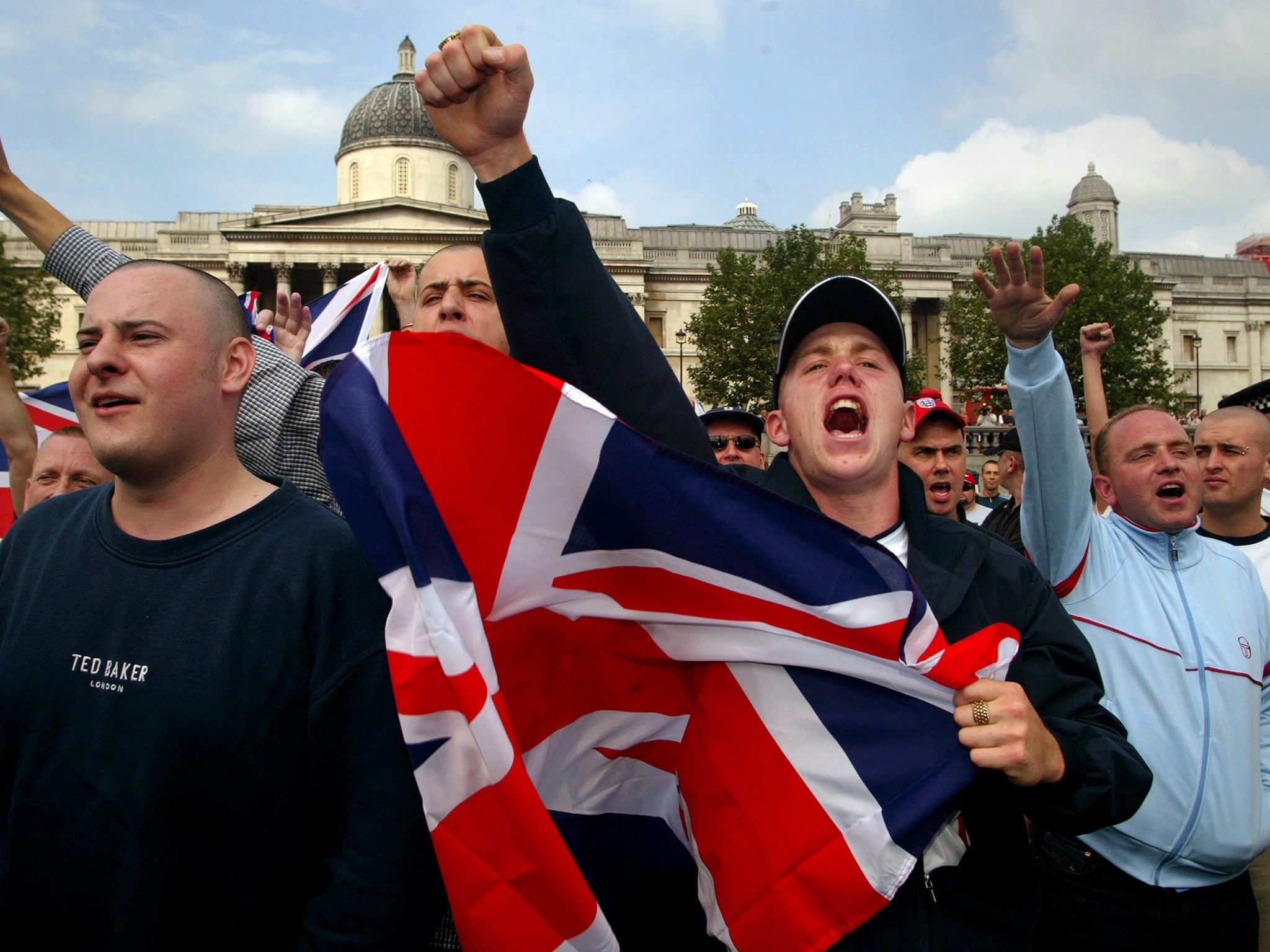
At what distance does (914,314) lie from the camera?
5522cm

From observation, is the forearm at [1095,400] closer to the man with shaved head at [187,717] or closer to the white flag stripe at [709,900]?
the white flag stripe at [709,900]

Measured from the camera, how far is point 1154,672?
9.20 ft

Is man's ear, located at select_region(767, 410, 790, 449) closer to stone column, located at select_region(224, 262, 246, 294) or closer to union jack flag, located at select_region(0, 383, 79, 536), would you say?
union jack flag, located at select_region(0, 383, 79, 536)

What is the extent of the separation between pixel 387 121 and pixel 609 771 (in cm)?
5537

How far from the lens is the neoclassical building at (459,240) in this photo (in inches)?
1880

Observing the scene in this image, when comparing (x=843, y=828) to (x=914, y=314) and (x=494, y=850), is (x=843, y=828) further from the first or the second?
(x=914, y=314)

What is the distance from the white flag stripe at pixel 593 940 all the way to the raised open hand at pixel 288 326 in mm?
2967

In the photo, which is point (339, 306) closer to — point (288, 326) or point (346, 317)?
point (346, 317)

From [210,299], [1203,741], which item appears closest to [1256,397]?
[1203,741]

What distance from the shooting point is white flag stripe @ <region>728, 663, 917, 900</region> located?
5.74ft

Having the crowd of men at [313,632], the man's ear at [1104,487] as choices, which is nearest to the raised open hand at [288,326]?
the crowd of men at [313,632]

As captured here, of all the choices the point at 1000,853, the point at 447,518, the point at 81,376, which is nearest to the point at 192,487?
the point at 81,376

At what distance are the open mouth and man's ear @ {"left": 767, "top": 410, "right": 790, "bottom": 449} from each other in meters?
0.14

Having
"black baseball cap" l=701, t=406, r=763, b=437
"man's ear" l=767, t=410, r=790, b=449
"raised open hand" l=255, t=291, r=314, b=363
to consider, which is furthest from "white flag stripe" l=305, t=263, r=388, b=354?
"man's ear" l=767, t=410, r=790, b=449
